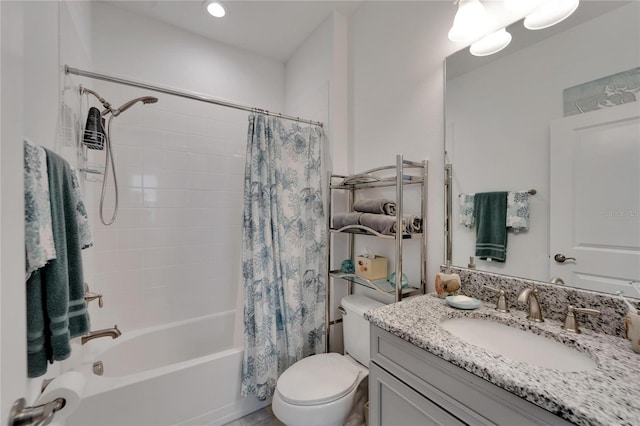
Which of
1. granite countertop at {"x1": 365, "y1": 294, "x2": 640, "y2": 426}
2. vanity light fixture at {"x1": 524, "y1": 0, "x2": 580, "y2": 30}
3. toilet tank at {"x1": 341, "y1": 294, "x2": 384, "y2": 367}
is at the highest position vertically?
vanity light fixture at {"x1": 524, "y1": 0, "x2": 580, "y2": 30}

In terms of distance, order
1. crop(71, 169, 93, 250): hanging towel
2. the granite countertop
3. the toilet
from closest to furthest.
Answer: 1. the granite countertop
2. crop(71, 169, 93, 250): hanging towel
3. the toilet

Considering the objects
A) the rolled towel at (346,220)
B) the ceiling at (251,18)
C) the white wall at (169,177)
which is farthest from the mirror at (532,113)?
the white wall at (169,177)

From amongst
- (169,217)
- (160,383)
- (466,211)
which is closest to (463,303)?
(466,211)

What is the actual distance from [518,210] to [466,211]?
20 centimetres

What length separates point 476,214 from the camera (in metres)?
1.19

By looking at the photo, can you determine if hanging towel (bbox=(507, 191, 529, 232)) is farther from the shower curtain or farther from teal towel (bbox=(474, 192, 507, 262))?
the shower curtain

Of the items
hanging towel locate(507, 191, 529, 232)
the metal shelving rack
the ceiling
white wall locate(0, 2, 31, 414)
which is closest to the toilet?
the metal shelving rack

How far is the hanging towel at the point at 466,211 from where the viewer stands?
1.21 m

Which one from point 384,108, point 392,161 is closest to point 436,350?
point 392,161

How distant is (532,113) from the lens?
102cm

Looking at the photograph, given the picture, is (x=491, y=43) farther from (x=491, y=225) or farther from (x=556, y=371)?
(x=556, y=371)

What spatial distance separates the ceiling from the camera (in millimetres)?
1787

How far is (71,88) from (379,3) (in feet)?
6.18

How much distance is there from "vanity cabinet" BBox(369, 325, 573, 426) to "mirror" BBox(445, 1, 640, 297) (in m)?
0.58
